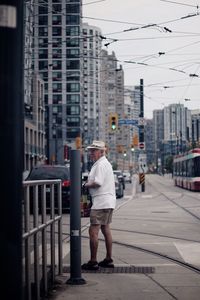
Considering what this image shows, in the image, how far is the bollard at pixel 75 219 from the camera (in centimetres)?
677

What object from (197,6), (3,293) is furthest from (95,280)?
(197,6)

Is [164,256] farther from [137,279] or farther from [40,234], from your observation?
[40,234]

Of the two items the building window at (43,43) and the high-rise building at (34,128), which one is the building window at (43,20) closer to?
the building window at (43,43)

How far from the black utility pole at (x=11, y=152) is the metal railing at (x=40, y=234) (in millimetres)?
2271

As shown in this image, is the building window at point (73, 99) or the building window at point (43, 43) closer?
the building window at point (43, 43)

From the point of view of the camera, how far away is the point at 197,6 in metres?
22.1

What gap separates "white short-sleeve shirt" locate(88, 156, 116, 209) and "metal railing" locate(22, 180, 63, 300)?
26.9 inches

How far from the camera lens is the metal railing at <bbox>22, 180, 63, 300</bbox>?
17.3 ft

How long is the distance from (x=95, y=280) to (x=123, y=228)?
722 centimetres

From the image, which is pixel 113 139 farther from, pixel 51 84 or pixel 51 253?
pixel 51 253

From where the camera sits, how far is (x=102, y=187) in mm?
7711

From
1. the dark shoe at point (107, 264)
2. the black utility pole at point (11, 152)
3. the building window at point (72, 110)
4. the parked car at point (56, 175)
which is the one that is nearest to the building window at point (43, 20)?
the parked car at point (56, 175)

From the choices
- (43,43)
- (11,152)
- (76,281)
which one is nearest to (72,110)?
(43,43)

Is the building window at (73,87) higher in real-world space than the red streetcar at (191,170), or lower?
higher
